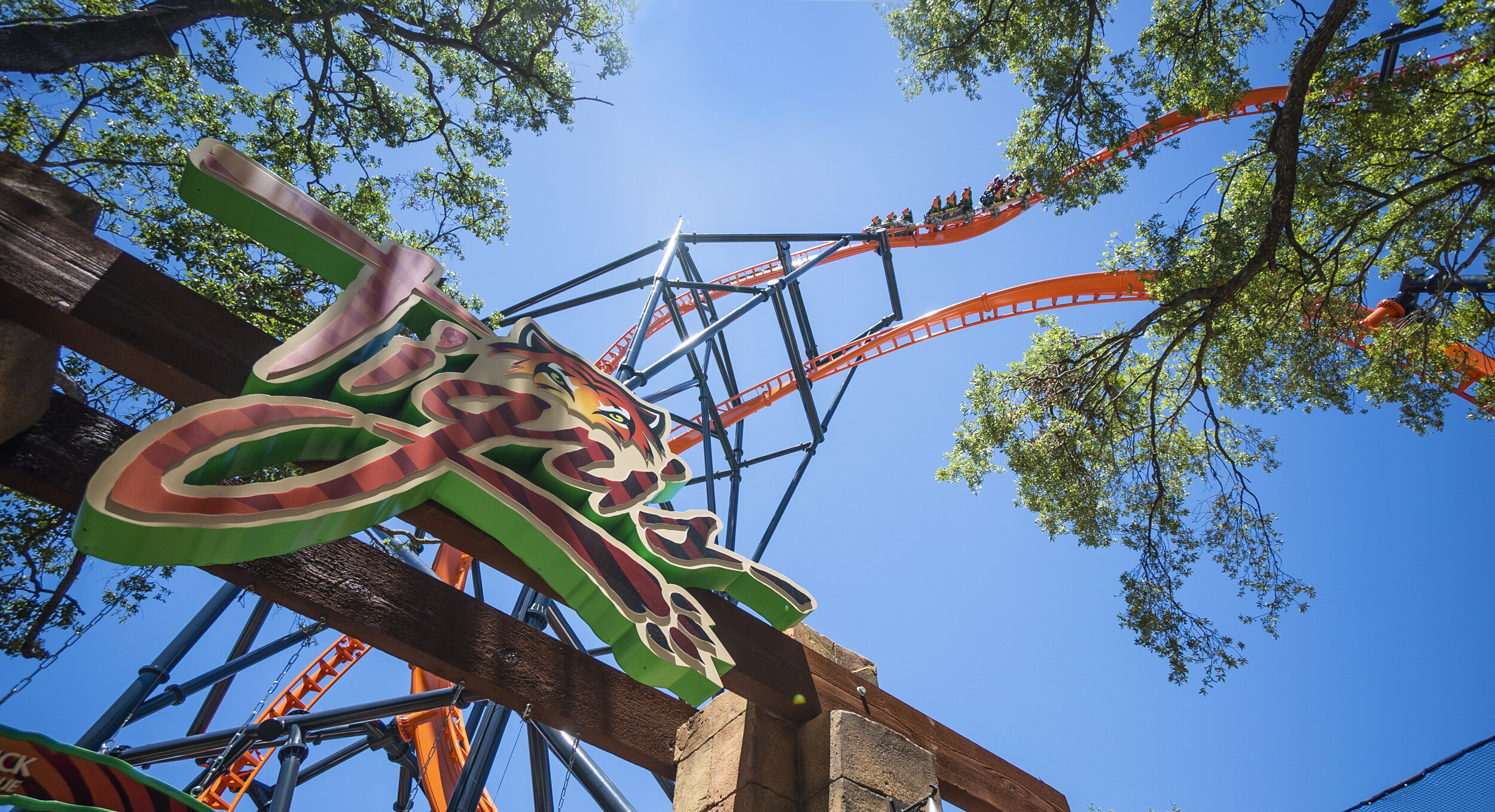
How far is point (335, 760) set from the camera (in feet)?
28.6

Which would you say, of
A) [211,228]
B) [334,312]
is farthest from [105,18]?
[334,312]

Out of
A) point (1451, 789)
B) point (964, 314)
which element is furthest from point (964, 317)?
point (1451, 789)

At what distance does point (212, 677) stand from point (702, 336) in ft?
15.7

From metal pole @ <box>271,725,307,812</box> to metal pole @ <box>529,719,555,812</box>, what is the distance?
5.38 feet

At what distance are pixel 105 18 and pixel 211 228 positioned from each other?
158cm

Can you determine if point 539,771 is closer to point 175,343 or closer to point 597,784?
point 597,784

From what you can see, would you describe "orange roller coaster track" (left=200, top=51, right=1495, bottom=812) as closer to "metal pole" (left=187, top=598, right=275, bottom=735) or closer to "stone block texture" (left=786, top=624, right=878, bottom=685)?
"metal pole" (left=187, top=598, right=275, bottom=735)

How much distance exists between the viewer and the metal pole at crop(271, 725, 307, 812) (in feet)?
18.4

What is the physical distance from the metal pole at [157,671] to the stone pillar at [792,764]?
4.36 metres

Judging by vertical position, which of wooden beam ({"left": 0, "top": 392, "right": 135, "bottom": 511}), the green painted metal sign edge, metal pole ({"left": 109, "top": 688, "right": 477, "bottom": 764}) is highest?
metal pole ({"left": 109, "top": 688, "right": 477, "bottom": 764})

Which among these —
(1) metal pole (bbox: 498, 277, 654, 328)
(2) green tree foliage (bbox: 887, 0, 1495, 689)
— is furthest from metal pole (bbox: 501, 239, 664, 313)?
(2) green tree foliage (bbox: 887, 0, 1495, 689)

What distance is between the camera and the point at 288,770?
5.76 metres

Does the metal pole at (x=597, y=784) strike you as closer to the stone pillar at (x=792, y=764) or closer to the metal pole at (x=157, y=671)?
the stone pillar at (x=792, y=764)

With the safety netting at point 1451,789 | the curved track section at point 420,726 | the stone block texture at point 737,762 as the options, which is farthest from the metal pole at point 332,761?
the safety netting at point 1451,789
